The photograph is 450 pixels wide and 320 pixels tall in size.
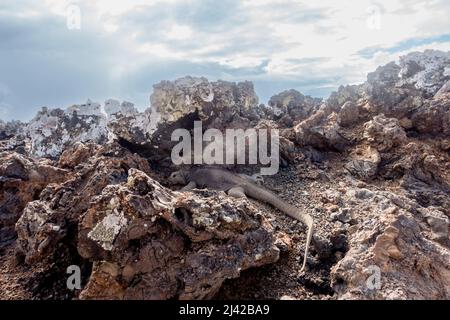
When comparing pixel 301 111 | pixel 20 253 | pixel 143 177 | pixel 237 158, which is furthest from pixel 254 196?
pixel 301 111

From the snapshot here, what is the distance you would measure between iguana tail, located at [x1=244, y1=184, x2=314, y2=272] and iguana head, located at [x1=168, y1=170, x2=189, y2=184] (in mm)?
→ 1870

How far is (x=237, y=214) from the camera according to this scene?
5.47 meters

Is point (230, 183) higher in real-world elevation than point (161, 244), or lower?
higher

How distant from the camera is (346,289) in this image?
4965mm

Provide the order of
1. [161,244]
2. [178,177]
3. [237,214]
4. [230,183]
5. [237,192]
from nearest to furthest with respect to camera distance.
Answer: [161,244]
[237,214]
[237,192]
[230,183]
[178,177]

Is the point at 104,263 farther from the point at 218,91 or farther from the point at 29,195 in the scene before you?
the point at 218,91

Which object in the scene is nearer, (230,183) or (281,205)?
(281,205)

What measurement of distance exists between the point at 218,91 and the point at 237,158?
2.74 m

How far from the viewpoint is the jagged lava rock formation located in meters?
4.87

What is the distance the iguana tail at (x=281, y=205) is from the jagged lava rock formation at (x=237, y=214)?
19 cm

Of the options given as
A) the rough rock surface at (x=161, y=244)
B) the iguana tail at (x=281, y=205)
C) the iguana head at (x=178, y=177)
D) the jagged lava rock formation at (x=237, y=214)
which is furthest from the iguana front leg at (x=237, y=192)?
the rough rock surface at (x=161, y=244)

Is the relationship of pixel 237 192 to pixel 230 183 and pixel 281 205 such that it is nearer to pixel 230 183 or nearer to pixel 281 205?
pixel 230 183

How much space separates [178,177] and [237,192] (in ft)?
6.70

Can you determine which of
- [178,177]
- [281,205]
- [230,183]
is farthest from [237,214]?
[178,177]
